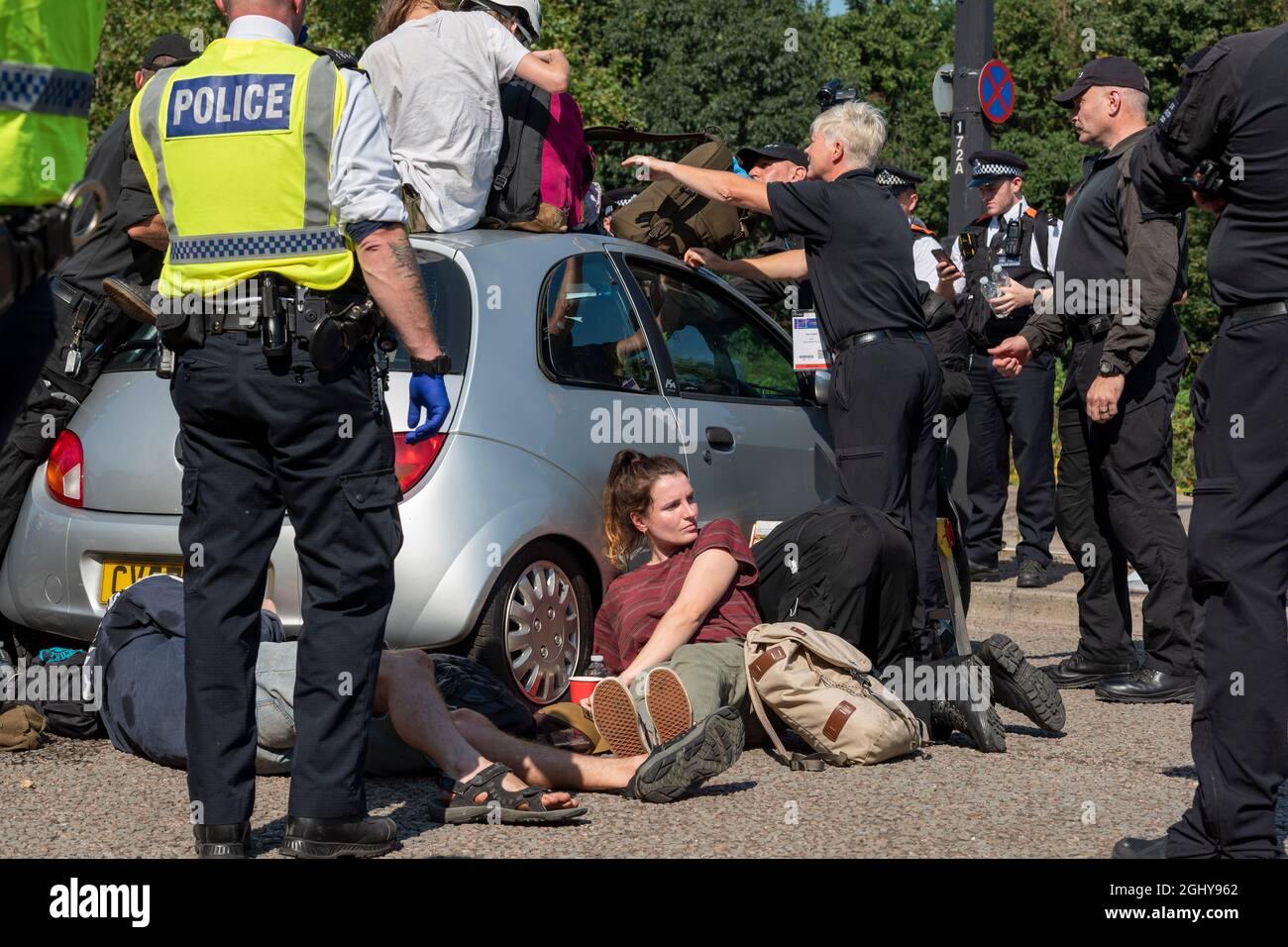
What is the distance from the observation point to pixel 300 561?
4031 mm

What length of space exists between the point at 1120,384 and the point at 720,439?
5.01 ft

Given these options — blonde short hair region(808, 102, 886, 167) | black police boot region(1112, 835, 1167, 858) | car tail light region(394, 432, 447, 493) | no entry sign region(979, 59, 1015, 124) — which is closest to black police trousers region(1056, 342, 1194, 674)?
blonde short hair region(808, 102, 886, 167)

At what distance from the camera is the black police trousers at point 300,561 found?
3.97m

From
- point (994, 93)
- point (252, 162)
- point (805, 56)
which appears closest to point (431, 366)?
point (252, 162)

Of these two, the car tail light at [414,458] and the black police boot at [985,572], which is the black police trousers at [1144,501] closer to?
the black police boot at [985,572]

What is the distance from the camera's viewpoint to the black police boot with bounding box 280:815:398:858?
13.1ft

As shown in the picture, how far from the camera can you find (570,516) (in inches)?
222

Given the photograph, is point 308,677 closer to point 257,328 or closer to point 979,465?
point 257,328

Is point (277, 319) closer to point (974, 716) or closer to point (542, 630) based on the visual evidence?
point (542, 630)

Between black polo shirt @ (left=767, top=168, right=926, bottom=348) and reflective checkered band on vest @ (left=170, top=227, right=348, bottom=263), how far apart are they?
2.67m

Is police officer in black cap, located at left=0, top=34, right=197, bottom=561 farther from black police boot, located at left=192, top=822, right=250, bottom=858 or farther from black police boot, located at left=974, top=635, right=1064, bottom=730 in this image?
black police boot, located at left=974, top=635, right=1064, bottom=730

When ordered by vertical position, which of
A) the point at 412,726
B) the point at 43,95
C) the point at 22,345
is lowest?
the point at 412,726
